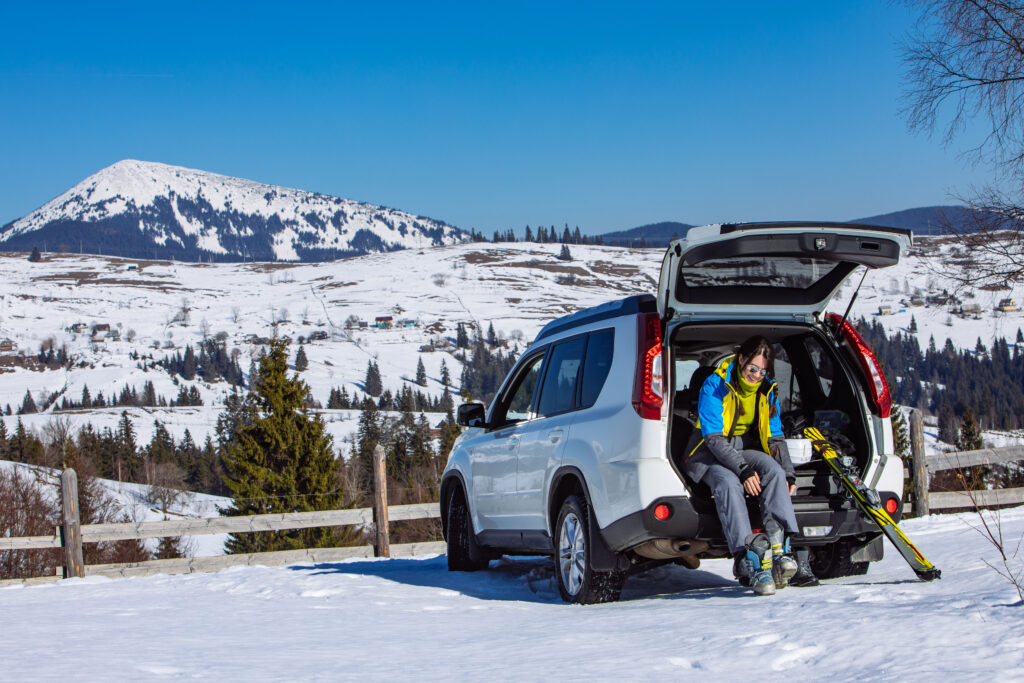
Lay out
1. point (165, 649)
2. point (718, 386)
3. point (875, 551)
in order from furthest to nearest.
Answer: point (875, 551) < point (718, 386) < point (165, 649)

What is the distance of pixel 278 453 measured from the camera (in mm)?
35969

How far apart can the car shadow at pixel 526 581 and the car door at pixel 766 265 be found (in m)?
1.70

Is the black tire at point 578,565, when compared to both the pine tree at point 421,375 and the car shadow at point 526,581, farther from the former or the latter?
the pine tree at point 421,375

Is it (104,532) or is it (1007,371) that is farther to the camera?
(1007,371)

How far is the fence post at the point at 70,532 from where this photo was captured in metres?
11.4

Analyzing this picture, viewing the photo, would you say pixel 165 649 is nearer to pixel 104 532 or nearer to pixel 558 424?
pixel 558 424

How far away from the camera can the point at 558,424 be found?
243 inches

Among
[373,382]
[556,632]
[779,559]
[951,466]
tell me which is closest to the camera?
[556,632]

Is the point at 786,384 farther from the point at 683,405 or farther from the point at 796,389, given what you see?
the point at 683,405

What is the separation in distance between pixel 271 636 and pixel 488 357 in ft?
550

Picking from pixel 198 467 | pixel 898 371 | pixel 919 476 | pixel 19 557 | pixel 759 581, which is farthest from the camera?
pixel 898 371

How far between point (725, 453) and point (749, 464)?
0.51 feet

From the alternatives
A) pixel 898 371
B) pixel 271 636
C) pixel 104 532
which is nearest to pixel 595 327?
pixel 271 636

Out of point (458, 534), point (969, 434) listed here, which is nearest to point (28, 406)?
point (969, 434)
